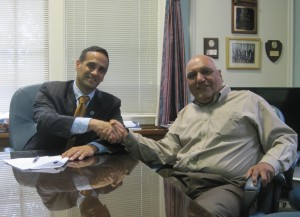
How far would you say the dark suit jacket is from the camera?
1.93 m

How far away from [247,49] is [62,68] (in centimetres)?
193

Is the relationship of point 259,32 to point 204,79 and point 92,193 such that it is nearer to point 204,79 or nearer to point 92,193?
point 204,79

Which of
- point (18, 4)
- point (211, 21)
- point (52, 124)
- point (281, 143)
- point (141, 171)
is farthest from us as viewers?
point (211, 21)

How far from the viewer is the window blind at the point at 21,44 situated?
3217mm

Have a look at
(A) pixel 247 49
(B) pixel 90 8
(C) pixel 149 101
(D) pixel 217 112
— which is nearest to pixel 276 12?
(A) pixel 247 49

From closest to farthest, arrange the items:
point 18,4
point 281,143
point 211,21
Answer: point 281,143, point 18,4, point 211,21

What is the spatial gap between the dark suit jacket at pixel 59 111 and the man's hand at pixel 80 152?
0.13 m

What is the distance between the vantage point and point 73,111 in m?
2.02

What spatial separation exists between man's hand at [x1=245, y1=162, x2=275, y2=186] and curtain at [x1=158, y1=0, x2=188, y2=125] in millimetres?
1750

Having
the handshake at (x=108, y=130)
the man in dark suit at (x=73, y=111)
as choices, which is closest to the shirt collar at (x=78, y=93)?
the man in dark suit at (x=73, y=111)

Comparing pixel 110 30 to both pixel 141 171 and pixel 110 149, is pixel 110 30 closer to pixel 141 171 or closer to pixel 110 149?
pixel 110 149

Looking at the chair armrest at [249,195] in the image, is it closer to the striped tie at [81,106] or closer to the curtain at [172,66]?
the striped tie at [81,106]

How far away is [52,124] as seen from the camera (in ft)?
6.03

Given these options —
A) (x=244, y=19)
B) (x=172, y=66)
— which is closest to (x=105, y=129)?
(x=172, y=66)
